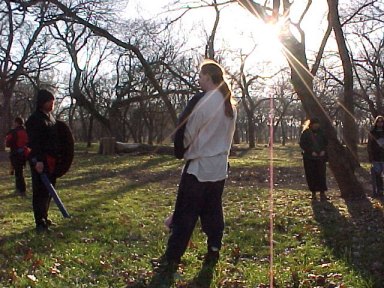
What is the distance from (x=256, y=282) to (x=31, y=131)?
368cm

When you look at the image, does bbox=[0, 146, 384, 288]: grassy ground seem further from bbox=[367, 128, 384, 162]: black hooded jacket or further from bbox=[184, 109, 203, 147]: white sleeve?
bbox=[184, 109, 203, 147]: white sleeve

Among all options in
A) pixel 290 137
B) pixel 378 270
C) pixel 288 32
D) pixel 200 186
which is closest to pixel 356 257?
pixel 378 270

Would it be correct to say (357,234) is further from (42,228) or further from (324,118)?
(42,228)

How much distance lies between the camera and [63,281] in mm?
4824

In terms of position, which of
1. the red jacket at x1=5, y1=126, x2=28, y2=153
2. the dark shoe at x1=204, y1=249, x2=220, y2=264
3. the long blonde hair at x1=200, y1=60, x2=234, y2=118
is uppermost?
the long blonde hair at x1=200, y1=60, x2=234, y2=118

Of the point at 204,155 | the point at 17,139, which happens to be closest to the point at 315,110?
the point at 204,155

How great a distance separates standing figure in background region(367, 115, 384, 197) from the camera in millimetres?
10523

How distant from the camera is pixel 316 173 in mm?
10227

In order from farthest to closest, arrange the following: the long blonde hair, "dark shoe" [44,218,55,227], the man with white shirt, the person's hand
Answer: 1. "dark shoe" [44,218,55,227]
2. the person's hand
3. the long blonde hair
4. the man with white shirt

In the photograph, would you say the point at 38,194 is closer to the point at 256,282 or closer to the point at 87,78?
the point at 256,282

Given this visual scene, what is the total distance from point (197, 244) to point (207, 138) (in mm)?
1808

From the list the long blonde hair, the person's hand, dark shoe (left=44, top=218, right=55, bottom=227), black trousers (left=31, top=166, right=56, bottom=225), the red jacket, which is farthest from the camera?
the red jacket

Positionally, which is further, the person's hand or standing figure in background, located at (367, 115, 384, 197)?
standing figure in background, located at (367, 115, 384, 197)

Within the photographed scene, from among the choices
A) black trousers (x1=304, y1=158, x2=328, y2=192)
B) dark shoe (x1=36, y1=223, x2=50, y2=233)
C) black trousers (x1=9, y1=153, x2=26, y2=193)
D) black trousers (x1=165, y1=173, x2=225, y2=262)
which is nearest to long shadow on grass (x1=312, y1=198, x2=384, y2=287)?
black trousers (x1=304, y1=158, x2=328, y2=192)
